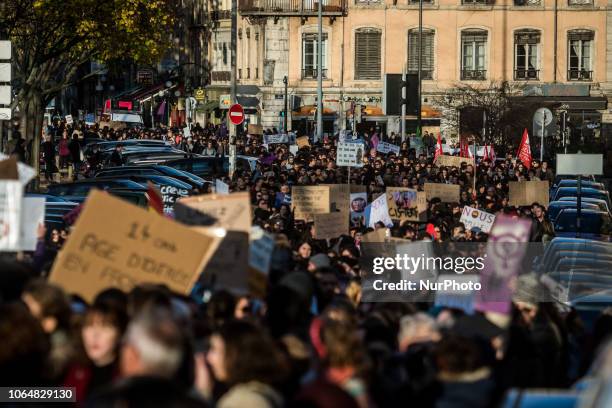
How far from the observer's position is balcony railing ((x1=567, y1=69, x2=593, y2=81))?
6850 centimetres

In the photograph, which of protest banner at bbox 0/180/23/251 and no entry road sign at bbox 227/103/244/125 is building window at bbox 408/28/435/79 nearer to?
no entry road sign at bbox 227/103/244/125

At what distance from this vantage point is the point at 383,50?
68.8 meters

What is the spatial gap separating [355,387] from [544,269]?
11.1 metres

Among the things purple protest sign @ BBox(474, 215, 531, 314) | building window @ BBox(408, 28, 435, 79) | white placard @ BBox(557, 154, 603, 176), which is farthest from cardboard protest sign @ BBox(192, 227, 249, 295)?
building window @ BBox(408, 28, 435, 79)

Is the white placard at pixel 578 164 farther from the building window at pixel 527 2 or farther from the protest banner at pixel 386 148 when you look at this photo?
the building window at pixel 527 2

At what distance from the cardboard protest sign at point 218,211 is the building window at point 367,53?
57840mm

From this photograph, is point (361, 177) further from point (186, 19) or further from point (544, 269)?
point (186, 19)

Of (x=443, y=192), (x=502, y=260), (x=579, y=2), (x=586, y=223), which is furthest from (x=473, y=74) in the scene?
(x=502, y=260)

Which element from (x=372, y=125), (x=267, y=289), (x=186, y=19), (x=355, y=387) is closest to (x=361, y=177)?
(x=267, y=289)

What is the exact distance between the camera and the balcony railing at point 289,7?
68.8 m

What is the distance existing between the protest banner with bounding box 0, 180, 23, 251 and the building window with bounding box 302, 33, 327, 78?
193ft

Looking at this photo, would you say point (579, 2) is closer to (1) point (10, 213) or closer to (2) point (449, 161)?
(2) point (449, 161)

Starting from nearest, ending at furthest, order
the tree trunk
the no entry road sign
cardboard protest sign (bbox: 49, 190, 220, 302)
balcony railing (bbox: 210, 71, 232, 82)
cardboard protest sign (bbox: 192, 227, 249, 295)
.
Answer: cardboard protest sign (bbox: 49, 190, 220, 302) < cardboard protest sign (bbox: 192, 227, 249, 295) < the no entry road sign < the tree trunk < balcony railing (bbox: 210, 71, 232, 82)

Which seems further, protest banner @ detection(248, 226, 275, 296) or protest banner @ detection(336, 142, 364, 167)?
protest banner @ detection(336, 142, 364, 167)
